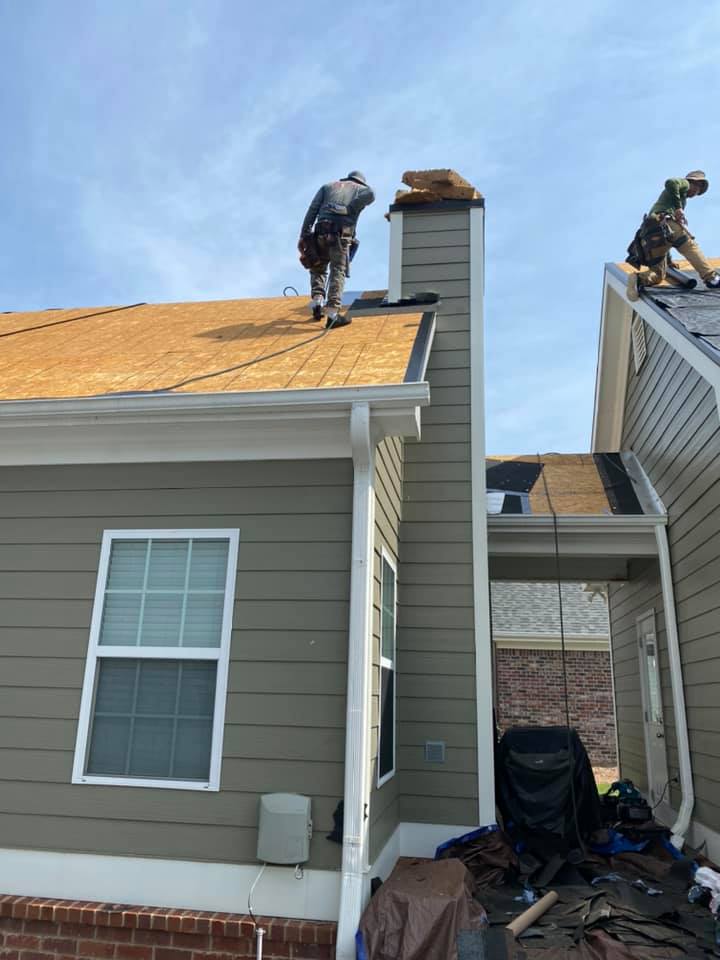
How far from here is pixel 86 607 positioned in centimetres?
413

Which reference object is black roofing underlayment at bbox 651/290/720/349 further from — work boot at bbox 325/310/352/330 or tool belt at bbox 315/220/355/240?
tool belt at bbox 315/220/355/240

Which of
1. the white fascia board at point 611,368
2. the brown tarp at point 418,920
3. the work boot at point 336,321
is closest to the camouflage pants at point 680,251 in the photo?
the white fascia board at point 611,368

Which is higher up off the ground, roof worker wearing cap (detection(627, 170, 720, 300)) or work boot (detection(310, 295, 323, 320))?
roof worker wearing cap (detection(627, 170, 720, 300))

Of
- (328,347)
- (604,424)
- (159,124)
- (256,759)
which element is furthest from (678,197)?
(256,759)

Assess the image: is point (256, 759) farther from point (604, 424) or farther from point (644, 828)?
point (604, 424)

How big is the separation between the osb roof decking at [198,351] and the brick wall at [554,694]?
31.7 ft

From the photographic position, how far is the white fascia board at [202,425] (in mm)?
3895

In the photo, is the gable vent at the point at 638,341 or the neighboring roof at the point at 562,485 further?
the gable vent at the point at 638,341

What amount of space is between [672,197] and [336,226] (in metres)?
3.47

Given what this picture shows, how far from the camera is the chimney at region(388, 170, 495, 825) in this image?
5164 millimetres

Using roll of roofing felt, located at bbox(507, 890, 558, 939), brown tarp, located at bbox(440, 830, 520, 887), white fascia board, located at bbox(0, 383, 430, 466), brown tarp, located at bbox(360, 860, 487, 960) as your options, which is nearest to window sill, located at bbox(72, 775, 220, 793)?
brown tarp, located at bbox(360, 860, 487, 960)

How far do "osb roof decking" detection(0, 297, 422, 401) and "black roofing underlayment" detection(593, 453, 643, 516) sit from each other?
2.68 m

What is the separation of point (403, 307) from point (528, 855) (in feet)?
15.0

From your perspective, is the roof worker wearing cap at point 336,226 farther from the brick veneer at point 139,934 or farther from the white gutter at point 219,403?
the brick veneer at point 139,934
